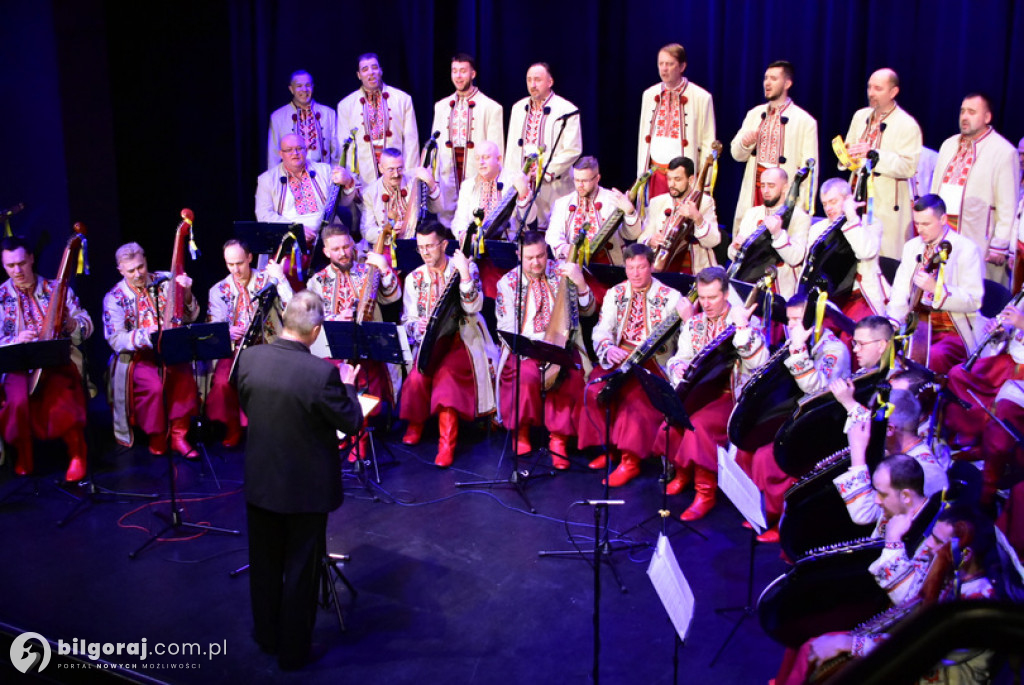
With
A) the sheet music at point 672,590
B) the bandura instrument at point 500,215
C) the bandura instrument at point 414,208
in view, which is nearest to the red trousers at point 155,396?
the bandura instrument at point 414,208

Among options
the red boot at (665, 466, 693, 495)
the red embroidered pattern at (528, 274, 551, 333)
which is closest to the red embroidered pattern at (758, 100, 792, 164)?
the red embroidered pattern at (528, 274, 551, 333)

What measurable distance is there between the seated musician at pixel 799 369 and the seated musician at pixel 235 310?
11.6 feet

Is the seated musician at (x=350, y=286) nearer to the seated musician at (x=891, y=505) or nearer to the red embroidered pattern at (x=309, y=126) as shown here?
the red embroidered pattern at (x=309, y=126)

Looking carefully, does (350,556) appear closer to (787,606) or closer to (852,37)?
(787,606)

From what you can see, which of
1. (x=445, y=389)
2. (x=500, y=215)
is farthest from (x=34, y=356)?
(x=500, y=215)

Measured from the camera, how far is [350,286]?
7.38 meters

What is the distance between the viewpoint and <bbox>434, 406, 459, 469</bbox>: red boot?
695cm

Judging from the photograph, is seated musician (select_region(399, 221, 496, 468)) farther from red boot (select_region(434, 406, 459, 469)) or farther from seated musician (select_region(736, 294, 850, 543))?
seated musician (select_region(736, 294, 850, 543))

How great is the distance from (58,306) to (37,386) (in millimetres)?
563

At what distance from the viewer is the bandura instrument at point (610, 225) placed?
7.25m

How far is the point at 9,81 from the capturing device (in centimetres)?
789

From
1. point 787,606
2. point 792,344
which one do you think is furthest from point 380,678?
point 792,344

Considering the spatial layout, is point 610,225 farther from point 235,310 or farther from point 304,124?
point 304,124

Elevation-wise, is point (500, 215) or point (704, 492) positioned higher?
point (500, 215)
